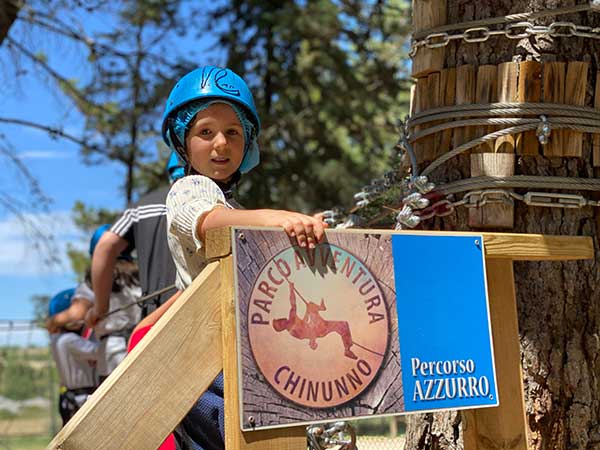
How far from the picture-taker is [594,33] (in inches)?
105

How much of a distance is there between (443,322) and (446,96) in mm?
777

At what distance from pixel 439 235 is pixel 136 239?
232cm

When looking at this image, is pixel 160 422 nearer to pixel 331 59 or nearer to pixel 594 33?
pixel 594 33

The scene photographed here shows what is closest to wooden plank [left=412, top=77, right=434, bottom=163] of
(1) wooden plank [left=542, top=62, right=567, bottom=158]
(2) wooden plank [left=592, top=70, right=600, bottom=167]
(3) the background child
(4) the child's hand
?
(1) wooden plank [left=542, top=62, right=567, bottom=158]

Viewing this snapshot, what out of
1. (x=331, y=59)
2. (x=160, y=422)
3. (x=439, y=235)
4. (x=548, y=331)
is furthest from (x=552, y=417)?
(x=331, y=59)

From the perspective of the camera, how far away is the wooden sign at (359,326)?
1.94m

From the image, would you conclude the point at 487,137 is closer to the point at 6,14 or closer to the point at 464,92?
the point at 464,92

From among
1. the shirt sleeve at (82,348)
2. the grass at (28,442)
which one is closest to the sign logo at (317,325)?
the shirt sleeve at (82,348)

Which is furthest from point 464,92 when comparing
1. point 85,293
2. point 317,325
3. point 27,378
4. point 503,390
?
point 27,378

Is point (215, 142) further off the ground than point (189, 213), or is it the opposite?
point (215, 142)

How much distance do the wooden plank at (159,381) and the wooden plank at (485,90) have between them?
957 millimetres

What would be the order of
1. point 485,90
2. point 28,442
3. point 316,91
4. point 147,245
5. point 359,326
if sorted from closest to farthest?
point 359,326 → point 485,90 → point 147,245 → point 28,442 → point 316,91

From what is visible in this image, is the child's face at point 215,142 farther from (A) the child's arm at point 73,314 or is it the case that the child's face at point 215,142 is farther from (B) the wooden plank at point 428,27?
(A) the child's arm at point 73,314

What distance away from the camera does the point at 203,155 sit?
2494 mm
